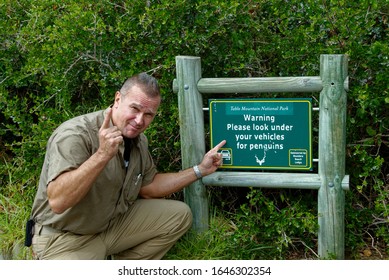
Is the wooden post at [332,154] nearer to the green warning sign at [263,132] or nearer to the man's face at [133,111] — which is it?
the green warning sign at [263,132]

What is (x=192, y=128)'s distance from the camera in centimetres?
489

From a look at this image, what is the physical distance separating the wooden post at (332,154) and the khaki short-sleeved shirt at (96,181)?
51.5 inches

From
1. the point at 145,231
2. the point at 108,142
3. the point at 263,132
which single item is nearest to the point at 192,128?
the point at 263,132

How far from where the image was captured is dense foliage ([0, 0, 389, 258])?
15.9ft

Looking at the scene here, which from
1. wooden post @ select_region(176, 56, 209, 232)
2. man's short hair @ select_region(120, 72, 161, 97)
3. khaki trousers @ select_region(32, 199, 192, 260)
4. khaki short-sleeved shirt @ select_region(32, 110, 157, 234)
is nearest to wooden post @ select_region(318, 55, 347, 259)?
wooden post @ select_region(176, 56, 209, 232)

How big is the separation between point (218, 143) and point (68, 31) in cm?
151

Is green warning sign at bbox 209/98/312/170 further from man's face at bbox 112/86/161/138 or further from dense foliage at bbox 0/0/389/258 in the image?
man's face at bbox 112/86/161/138

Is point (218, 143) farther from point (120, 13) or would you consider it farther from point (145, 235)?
point (120, 13)

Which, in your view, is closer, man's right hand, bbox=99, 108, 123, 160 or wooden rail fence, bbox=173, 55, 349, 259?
man's right hand, bbox=99, 108, 123, 160

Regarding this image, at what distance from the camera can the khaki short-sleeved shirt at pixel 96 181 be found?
4137 millimetres

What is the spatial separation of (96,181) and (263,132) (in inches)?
49.9

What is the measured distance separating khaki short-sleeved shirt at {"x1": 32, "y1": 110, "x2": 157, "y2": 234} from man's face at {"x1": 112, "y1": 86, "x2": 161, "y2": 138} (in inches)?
6.6

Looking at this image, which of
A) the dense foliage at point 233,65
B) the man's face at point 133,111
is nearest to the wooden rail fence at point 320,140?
the dense foliage at point 233,65

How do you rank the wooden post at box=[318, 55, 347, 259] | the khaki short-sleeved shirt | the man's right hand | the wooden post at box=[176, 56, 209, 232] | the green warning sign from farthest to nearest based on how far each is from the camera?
1. the wooden post at box=[176, 56, 209, 232]
2. the green warning sign
3. the wooden post at box=[318, 55, 347, 259]
4. the khaki short-sleeved shirt
5. the man's right hand
